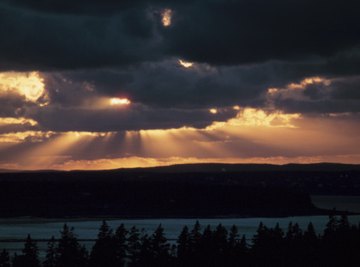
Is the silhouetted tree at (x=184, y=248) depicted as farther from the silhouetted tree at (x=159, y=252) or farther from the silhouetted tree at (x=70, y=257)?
the silhouetted tree at (x=70, y=257)

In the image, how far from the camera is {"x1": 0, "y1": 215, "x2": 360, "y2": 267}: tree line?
83812mm

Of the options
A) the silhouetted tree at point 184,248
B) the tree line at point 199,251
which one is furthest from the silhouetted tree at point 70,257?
the silhouetted tree at point 184,248

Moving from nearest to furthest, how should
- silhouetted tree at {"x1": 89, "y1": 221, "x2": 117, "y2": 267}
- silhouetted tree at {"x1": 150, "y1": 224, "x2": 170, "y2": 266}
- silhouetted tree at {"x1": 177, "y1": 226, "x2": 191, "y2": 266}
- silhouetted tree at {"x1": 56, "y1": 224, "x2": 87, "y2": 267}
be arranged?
silhouetted tree at {"x1": 56, "y1": 224, "x2": 87, "y2": 267} < silhouetted tree at {"x1": 89, "y1": 221, "x2": 117, "y2": 267} < silhouetted tree at {"x1": 150, "y1": 224, "x2": 170, "y2": 266} < silhouetted tree at {"x1": 177, "y1": 226, "x2": 191, "y2": 266}

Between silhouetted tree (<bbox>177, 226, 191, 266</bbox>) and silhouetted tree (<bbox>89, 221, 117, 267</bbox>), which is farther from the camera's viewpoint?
silhouetted tree (<bbox>177, 226, 191, 266</bbox>)

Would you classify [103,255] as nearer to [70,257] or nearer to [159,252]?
[70,257]

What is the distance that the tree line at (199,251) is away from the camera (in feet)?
275

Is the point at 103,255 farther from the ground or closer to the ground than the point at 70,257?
farther from the ground

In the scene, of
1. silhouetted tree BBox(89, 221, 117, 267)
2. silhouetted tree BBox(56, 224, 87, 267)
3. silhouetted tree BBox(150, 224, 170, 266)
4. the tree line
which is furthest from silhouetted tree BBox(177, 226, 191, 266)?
silhouetted tree BBox(56, 224, 87, 267)

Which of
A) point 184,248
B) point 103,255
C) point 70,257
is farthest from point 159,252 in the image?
point 70,257

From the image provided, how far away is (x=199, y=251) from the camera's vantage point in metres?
90.8

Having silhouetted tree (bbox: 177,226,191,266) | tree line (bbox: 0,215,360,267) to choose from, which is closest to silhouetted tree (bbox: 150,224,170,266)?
tree line (bbox: 0,215,360,267)

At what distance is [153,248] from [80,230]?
9063cm

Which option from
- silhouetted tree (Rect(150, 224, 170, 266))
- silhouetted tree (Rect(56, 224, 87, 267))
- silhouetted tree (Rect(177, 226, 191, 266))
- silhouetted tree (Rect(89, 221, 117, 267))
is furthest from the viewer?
silhouetted tree (Rect(177, 226, 191, 266))

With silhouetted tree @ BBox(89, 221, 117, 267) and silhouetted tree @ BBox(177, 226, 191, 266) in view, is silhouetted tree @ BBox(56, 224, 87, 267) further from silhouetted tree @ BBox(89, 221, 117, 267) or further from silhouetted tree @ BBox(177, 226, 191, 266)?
silhouetted tree @ BBox(177, 226, 191, 266)
